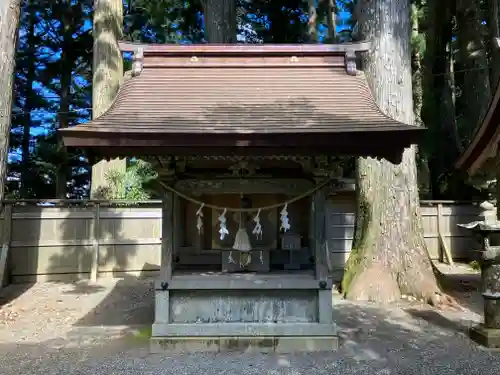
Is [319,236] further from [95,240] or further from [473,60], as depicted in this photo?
[473,60]

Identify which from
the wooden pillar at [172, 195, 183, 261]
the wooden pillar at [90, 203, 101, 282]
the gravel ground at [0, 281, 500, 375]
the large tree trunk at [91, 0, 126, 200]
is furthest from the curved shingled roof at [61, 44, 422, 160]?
the large tree trunk at [91, 0, 126, 200]

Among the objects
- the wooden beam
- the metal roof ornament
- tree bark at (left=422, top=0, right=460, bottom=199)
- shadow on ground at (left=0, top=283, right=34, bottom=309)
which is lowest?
shadow on ground at (left=0, top=283, right=34, bottom=309)

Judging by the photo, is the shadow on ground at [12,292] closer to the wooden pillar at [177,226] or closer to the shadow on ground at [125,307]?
the shadow on ground at [125,307]

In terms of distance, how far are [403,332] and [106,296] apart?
210 inches

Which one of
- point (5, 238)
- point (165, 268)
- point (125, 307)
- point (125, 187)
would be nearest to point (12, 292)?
point (5, 238)

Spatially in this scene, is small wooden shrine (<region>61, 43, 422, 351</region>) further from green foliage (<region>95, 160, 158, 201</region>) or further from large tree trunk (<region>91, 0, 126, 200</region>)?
large tree trunk (<region>91, 0, 126, 200</region>)

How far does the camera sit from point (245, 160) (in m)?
5.23

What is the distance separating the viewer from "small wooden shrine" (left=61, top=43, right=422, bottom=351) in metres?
4.61

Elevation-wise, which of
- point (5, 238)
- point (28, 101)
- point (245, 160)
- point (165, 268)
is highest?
point (28, 101)

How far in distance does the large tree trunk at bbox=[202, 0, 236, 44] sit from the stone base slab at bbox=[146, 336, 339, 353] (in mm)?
8049

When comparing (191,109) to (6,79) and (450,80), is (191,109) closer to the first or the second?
(6,79)

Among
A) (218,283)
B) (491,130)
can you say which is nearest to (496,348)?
(491,130)

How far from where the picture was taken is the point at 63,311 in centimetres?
725

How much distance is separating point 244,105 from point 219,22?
21.9 feet
